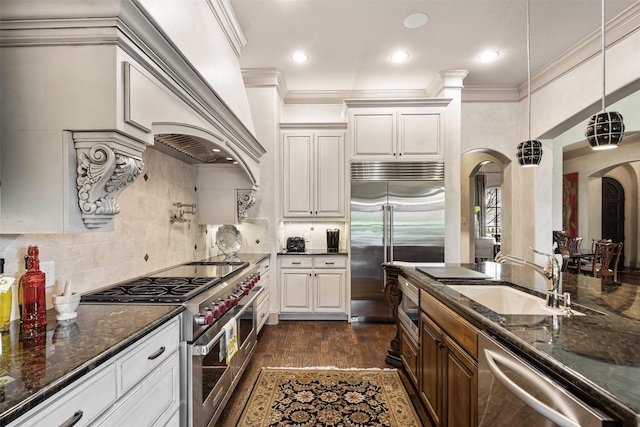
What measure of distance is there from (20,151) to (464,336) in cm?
202

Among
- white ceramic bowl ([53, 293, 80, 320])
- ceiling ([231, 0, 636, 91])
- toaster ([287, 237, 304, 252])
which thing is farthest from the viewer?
toaster ([287, 237, 304, 252])

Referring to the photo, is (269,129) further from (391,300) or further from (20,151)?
(20,151)

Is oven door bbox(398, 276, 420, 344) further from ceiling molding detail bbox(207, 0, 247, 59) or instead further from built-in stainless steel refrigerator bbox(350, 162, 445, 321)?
ceiling molding detail bbox(207, 0, 247, 59)

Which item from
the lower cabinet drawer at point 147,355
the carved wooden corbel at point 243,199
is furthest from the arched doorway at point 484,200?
the lower cabinet drawer at point 147,355

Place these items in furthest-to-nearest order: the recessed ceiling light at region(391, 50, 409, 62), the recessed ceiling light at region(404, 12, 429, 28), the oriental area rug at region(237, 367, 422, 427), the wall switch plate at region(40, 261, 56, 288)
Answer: the recessed ceiling light at region(391, 50, 409, 62)
the recessed ceiling light at region(404, 12, 429, 28)
the oriental area rug at region(237, 367, 422, 427)
the wall switch plate at region(40, 261, 56, 288)

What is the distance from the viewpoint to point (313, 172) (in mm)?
4379

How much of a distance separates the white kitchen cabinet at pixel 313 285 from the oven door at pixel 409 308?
4.50 feet

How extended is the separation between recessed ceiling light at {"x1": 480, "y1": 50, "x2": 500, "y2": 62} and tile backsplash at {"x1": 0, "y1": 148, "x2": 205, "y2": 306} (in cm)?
350

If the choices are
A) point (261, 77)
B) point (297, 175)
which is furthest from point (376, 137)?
point (261, 77)

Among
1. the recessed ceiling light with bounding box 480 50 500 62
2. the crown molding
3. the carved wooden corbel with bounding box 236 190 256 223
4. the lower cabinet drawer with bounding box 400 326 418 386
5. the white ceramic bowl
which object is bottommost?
the lower cabinet drawer with bounding box 400 326 418 386

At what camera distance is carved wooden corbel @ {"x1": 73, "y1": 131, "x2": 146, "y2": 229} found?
121 centimetres

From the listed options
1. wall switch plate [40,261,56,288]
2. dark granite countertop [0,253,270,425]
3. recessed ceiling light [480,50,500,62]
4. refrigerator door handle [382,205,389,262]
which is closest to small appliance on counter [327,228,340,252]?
refrigerator door handle [382,205,389,262]

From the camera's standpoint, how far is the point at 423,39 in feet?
11.1

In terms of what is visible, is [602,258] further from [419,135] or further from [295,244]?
[295,244]
